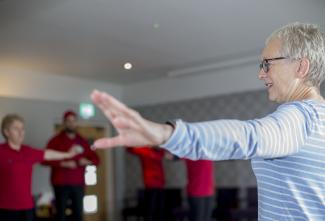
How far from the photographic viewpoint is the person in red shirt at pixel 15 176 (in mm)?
3191

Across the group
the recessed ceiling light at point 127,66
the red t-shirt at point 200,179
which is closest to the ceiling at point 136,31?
the recessed ceiling light at point 127,66

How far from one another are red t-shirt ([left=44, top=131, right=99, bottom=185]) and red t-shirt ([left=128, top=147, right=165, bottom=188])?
567 mm

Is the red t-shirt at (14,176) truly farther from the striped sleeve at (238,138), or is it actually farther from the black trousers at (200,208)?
the striped sleeve at (238,138)

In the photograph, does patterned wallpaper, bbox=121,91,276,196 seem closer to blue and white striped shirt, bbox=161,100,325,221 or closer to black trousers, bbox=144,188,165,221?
black trousers, bbox=144,188,165,221

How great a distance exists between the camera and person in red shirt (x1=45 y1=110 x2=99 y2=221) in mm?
4338

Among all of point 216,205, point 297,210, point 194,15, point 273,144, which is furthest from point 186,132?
point 216,205

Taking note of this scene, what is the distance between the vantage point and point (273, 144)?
66cm

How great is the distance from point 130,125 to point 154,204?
Answer: 4476mm

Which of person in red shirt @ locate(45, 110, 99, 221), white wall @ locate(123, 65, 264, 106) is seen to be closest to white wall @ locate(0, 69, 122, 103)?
white wall @ locate(123, 65, 264, 106)

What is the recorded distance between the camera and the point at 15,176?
3.23 m

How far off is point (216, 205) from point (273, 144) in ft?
15.9

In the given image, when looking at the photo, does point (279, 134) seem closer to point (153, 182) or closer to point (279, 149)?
point (279, 149)

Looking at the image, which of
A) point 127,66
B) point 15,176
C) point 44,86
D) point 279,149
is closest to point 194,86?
point 127,66

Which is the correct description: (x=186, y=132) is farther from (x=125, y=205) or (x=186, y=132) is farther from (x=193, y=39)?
(x=125, y=205)
